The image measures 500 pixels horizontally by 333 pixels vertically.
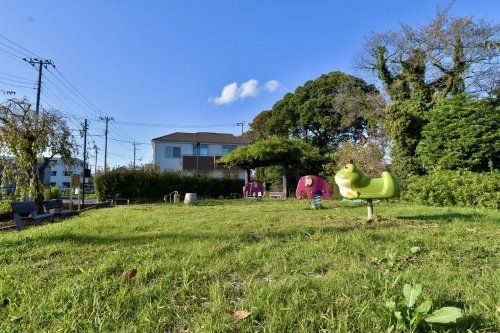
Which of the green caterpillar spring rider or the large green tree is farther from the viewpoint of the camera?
the large green tree

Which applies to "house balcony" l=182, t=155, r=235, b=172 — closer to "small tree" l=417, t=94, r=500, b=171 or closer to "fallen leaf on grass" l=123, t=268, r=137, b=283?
"small tree" l=417, t=94, r=500, b=171

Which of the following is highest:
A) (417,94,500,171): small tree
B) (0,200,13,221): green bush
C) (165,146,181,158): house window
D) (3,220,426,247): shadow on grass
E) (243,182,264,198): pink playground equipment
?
(165,146,181,158): house window

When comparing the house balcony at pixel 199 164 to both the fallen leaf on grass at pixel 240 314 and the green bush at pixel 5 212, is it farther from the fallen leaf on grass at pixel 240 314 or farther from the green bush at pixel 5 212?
the fallen leaf on grass at pixel 240 314

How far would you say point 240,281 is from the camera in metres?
2.77

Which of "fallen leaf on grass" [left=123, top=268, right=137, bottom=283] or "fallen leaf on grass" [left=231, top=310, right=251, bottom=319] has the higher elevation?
"fallen leaf on grass" [left=123, top=268, right=137, bottom=283]

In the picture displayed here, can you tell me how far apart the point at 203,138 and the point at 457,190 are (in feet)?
123

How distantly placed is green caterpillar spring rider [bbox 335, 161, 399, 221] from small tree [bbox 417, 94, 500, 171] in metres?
8.93

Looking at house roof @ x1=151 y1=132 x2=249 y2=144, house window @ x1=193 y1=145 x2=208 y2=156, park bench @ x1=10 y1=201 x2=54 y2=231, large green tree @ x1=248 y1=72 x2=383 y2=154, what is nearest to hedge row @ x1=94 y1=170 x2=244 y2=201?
park bench @ x1=10 y1=201 x2=54 y2=231

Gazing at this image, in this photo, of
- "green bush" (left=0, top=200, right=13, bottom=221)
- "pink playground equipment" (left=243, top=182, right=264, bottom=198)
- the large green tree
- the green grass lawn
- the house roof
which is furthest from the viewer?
the house roof

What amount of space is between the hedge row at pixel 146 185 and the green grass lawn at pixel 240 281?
15620mm

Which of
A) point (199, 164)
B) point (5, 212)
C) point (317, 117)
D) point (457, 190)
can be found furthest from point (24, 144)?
point (199, 164)

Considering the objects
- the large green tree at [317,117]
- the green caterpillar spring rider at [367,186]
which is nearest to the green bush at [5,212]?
the green caterpillar spring rider at [367,186]

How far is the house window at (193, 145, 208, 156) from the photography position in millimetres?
44219

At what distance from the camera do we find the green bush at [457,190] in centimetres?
1023
